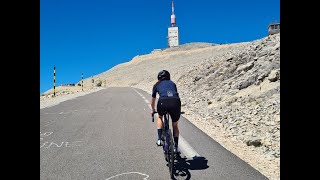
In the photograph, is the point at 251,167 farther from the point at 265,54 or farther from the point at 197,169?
the point at 265,54

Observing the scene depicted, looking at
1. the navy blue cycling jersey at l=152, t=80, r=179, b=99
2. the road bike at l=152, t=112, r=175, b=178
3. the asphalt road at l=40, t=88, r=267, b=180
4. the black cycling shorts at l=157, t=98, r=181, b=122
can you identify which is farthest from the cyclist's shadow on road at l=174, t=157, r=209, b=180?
the navy blue cycling jersey at l=152, t=80, r=179, b=99

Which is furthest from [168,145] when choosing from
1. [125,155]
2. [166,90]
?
[125,155]

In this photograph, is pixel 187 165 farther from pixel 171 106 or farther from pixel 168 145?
pixel 171 106

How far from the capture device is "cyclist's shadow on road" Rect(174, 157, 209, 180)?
6086 mm

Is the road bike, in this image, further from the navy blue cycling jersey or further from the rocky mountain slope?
the rocky mountain slope

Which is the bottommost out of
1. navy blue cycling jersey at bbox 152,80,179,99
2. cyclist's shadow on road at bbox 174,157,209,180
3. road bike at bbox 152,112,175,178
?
cyclist's shadow on road at bbox 174,157,209,180

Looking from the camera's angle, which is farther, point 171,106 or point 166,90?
Result: point 166,90

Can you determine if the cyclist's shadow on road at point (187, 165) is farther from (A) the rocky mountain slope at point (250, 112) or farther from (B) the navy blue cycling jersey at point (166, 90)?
(B) the navy blue cycling jersey at point (166, 90)

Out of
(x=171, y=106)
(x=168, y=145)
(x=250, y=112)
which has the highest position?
(x=171, y=106)

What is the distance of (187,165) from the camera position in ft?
22.0

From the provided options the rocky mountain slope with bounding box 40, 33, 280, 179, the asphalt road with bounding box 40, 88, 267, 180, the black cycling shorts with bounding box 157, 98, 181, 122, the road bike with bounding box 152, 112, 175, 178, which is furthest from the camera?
the rocky mountain slope with bounding box 40, 33, 280, 179

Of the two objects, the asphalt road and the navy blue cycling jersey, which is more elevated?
the navy blue cycling jersey

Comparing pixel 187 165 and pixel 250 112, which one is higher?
pixel 250 112
